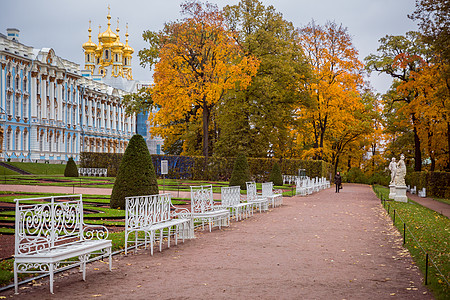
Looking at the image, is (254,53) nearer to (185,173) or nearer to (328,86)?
(328,86)

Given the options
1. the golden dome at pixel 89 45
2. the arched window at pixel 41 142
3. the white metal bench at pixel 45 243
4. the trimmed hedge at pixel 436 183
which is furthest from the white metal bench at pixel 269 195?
the golden dome at pixel 89 45

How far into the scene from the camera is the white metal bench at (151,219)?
9461 millimetres

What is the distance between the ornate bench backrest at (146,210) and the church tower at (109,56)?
3652 inches

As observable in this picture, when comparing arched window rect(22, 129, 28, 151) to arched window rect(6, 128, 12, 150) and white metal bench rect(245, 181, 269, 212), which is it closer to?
arched window rect(6, 128, 12, 150)

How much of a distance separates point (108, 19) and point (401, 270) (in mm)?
102358

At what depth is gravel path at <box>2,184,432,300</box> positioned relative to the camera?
6438mm

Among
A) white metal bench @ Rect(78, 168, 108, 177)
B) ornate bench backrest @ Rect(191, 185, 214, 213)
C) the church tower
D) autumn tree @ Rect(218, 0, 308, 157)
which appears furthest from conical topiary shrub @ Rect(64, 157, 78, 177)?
the church tower

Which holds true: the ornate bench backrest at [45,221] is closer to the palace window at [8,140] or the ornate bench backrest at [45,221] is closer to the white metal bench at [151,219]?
the white metal bench at [151,219]

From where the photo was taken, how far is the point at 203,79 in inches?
1393

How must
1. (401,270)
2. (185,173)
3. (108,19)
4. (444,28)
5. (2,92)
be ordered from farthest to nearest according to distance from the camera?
(108,19) < (2,92) < (185,173) < (444,28) < (401,270)

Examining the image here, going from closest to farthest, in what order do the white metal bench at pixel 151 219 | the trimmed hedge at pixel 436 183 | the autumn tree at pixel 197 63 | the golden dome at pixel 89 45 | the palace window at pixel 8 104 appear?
the white metal bench at pixel 151 219 → the trimmed hedge at pixel 436 183 → the autumn tree at pixel 197 63 → the palace window at pixel 8 104 → the golden dome at pixel 89 45

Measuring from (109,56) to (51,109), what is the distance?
4570cm

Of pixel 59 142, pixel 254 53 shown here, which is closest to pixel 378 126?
pixel 254 53

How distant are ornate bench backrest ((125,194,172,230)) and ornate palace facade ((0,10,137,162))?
44.4 meters
